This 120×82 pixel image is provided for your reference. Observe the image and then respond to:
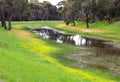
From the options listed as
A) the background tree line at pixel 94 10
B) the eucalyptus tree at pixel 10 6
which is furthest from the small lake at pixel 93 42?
the background tree line at pixel 94 10

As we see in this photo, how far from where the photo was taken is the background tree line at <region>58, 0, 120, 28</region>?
9992 centimetres

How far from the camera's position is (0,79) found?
14570 millimetres

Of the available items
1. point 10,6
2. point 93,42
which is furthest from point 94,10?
point 93,42

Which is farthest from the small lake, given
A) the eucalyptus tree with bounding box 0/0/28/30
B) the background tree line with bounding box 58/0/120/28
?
the background tree line with bounding box 58/0/120/28

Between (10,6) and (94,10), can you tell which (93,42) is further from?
(94,10)

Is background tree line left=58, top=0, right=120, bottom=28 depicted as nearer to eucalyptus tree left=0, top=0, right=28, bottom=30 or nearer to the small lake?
eucalyptus tree left=0, top=0, right=28, bottom=30

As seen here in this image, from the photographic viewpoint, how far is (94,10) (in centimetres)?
10906

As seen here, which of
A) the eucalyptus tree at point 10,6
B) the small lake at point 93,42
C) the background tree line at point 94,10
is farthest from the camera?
the background tree line at point 94,10

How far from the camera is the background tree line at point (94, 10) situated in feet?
328

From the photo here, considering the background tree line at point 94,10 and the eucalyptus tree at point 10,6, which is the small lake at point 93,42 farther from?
the background tree line at point 94,10

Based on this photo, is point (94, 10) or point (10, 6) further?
point (94, 10)

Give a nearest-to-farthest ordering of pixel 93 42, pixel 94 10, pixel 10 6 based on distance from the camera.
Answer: pixel 93 42 → pixel 10 6 → pixel 94 10

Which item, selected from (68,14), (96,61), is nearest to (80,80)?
(96,61)

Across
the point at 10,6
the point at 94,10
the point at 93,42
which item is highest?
the point at 10,6
